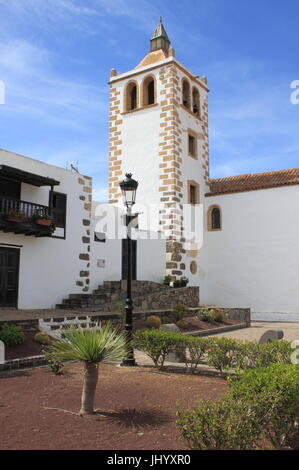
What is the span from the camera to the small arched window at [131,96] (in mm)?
22086

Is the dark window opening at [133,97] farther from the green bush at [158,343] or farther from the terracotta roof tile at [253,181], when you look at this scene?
the green bush at [158,343]

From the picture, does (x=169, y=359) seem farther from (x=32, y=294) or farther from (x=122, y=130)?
(x=122, y=130)

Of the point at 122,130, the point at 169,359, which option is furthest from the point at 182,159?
the point at 169,359

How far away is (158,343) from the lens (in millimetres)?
7840

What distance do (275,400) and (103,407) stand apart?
2485 millimetres

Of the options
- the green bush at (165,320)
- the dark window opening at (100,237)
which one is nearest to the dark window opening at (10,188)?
the dark window opening at (100,237)

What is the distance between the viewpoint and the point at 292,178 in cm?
1997

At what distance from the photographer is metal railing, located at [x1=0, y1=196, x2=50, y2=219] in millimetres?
12742

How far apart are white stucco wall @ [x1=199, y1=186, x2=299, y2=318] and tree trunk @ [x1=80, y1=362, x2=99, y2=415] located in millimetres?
15565

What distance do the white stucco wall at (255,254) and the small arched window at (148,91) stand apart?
5.99m

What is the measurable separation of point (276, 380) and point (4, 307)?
10.6 meters

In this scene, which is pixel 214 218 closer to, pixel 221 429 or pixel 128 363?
pixel 128 363

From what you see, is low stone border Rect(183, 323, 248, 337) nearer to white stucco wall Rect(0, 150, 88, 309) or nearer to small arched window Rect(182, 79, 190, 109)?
white stucco wall Rect(0, 150, 88, 309)

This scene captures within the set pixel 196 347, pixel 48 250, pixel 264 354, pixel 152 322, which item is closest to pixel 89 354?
pixel 196 347
